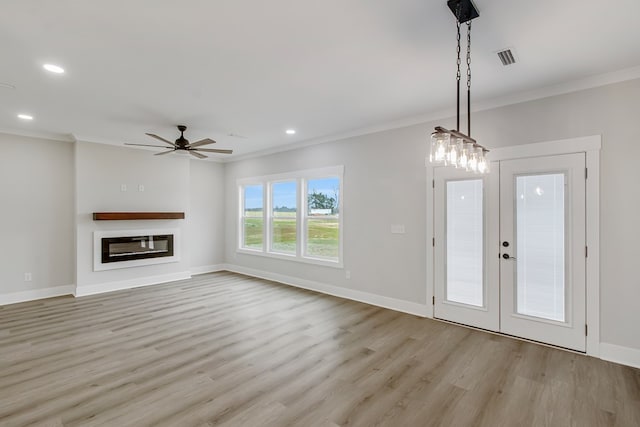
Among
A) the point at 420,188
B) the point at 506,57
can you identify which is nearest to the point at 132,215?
the point at 420,188

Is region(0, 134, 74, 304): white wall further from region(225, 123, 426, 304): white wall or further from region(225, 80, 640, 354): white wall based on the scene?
region(225, 123, 426, 304): white wall

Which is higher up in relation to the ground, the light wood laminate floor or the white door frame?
the white door frame

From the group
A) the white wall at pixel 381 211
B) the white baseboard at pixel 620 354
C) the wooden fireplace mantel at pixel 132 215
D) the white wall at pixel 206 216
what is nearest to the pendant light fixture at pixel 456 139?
the white wall at pixel 381 211

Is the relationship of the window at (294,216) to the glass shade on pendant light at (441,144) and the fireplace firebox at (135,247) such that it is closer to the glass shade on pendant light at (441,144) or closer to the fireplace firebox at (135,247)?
the fireplace firebox at (135,247)

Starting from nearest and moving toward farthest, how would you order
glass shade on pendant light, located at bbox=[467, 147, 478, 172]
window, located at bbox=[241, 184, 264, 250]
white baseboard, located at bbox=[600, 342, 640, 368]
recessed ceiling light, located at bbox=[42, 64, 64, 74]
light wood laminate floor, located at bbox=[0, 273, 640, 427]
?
light wood laminate floor, located at bbox=[0, 273, 640, 427]
glass shade on pendant light, located at bbox=[467, 147, 478, 172]
recessed ceiling light, located at bbox=[42, 64, 64, 74]
white baseboard, located at bbox=[600, 342, 640, 368]
window, located at bbox=[241, 184, 264, 250]

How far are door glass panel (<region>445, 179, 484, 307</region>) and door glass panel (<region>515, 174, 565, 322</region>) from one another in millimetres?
428

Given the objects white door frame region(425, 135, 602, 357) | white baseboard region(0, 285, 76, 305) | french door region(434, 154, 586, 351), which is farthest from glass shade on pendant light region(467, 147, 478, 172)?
white baseboard region(0, 285, 76, 305)

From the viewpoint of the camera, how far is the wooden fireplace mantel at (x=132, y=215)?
5.75 m

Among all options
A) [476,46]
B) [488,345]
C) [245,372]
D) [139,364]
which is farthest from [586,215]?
[139,364]

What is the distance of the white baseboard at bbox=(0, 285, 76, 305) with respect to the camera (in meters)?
5.23

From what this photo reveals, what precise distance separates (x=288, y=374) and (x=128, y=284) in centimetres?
478

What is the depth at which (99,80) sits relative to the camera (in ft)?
10.8

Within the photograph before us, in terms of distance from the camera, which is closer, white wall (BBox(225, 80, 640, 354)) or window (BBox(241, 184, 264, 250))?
white wall (BBox(225, 80, 640, 354))

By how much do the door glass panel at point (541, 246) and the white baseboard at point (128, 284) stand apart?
20.8ft
